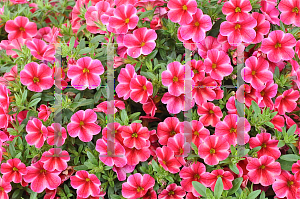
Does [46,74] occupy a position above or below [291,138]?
above

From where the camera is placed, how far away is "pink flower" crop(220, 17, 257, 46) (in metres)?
1.28

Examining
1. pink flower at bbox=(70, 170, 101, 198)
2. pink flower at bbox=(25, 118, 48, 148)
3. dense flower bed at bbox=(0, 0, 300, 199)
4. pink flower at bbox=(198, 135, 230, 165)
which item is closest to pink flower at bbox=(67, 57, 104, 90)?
dense flower bed at bbox=(0, 0, 300, 199)

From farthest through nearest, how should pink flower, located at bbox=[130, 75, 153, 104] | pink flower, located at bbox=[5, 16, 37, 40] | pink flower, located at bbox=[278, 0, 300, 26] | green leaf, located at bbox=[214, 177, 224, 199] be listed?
pink flower, located at bbox=[5, 16, 37, 40], pink flower, located at bbox=[278, 0, 300, 26], pink flower, located at bbox=[130, 75, 153, 104], green leaf, located at bbox=[214, 177, 224, 199]

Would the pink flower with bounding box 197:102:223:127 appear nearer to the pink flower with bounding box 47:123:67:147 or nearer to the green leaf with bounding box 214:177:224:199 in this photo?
the green leaf with bounding box 214:177:224:199

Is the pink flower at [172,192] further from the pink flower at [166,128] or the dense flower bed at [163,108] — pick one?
the pink flower at [166,128]

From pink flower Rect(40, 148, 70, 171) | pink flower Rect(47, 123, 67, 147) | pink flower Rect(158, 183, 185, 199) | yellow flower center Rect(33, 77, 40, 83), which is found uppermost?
yellow flower center Rect(33, 77, 40, 83)

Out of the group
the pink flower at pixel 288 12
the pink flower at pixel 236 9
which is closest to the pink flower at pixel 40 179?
the pink flower at pixel 236 9

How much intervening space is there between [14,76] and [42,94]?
15 cm

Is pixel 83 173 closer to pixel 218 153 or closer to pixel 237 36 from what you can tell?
pixel 218 153

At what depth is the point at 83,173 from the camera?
48.3 inches

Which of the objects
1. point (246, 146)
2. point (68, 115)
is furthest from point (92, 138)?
point (246, 146)

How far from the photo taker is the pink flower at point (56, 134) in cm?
125

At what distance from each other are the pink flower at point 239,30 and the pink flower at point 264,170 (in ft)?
1.55

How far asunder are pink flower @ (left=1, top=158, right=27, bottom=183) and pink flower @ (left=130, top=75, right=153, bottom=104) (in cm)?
52
